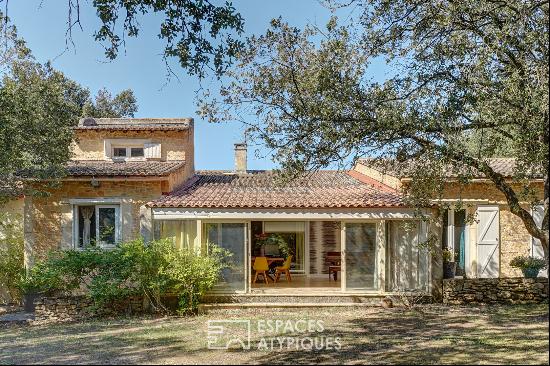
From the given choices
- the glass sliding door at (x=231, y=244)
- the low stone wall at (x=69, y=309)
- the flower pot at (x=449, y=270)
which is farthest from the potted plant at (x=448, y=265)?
the low stone wall at (x=69, y=309)

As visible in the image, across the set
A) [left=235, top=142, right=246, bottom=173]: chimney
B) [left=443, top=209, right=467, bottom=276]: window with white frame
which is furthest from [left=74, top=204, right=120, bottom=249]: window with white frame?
[left=443, top=209, right=467, bottom=276]: window with white frame

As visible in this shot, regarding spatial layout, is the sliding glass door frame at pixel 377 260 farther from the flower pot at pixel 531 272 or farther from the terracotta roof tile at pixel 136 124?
the terracotta roof tile at pixel 136 124

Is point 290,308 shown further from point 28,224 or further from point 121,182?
point 28,224

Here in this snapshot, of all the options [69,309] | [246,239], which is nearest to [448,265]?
[246,239]

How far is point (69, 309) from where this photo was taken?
47.3 feet

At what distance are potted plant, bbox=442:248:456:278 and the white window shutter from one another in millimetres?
11981

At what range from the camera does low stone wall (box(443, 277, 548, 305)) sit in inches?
605

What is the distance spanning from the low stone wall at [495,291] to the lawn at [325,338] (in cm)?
69

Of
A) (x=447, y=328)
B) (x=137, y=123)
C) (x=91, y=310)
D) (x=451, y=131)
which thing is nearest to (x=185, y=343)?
(x=91, y=310)

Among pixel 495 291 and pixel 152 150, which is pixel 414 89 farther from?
pixel 152 150

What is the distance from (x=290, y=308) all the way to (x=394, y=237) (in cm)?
407

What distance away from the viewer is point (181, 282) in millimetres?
14258

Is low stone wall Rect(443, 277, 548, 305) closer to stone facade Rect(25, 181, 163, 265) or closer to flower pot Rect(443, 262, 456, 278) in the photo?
flower pot Rect(443, 262, 456, 278)

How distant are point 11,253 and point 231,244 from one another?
780 centimetres
